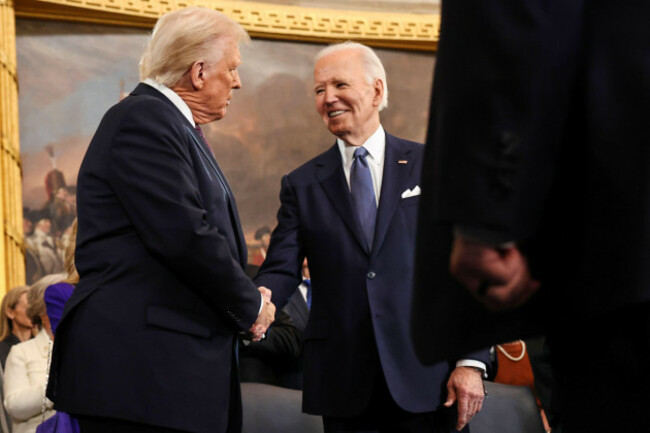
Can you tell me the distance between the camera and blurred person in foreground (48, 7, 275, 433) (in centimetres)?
238

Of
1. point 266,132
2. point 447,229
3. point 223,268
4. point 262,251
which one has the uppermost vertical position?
point 447,229

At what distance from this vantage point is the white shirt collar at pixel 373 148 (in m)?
3.32

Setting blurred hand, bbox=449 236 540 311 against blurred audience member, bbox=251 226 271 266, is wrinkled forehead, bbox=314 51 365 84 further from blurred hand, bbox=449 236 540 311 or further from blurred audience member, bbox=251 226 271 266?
blurred audience member, bbox=251 226 271 266

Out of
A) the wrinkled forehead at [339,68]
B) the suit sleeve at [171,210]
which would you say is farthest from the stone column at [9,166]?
the suit sleeve at [171,210]

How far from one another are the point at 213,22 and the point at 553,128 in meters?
2.02

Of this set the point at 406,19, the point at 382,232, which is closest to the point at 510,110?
the point at 382,232

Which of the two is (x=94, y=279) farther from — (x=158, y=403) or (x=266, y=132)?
(x=266, y=132)

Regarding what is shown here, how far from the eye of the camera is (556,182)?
111 centimetres

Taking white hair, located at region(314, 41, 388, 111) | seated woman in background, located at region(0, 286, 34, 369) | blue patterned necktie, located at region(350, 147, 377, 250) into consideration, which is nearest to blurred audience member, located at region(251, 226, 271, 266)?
seated woman in background, located at region(0, 286, 34, 369)

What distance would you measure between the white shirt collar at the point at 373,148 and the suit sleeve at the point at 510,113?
7.25ft

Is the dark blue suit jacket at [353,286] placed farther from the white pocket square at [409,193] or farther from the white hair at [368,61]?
the white hair at [368,61]

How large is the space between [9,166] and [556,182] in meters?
8.97

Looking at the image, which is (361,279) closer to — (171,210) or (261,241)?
(171,210)

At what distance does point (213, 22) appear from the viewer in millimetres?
2891
